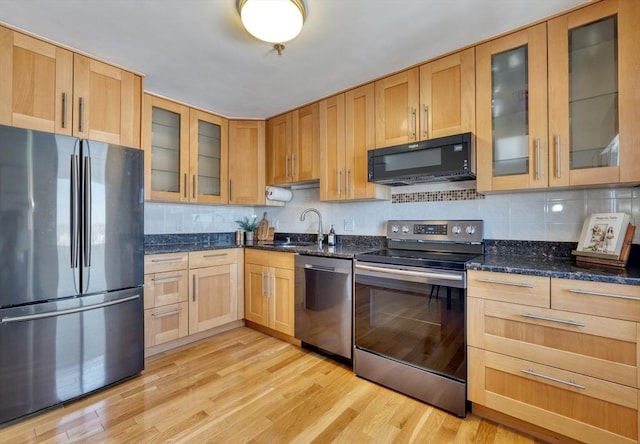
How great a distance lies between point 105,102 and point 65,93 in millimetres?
225

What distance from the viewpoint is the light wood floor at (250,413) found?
1.53 metres

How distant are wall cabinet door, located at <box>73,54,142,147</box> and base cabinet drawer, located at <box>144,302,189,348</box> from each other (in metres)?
1.40

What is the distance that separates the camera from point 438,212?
2.32 meters

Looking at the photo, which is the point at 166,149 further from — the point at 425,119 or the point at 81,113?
the point at 425,119

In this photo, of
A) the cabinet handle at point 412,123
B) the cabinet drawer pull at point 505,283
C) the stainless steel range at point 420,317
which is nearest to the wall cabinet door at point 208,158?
the stainless steel range at point 420,317

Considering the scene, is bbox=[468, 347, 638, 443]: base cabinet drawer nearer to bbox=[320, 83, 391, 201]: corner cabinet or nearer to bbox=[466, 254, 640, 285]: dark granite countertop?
bbox=[466, 254, 640, 285]: dark granite countertop

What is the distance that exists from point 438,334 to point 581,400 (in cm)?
67

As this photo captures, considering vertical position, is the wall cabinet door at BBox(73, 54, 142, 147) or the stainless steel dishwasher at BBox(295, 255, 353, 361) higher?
the wall cabinet door at BBox(73, 54, 142, 147)

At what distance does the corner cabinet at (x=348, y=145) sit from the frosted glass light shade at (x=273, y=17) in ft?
3.29

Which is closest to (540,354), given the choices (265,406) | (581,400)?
(581,400)

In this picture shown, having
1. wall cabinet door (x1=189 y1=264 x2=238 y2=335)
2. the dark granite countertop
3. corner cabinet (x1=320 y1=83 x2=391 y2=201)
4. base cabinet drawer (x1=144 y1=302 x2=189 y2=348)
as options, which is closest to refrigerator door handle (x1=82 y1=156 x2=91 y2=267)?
base cabinet drawer (x1=144 y1=302 x2=189 y2=348)

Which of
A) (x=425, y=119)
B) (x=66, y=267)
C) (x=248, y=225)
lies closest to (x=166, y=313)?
(x=66, y=267)

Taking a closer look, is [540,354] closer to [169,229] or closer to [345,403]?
[345,403]

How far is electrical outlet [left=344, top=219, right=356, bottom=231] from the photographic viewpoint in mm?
2864
